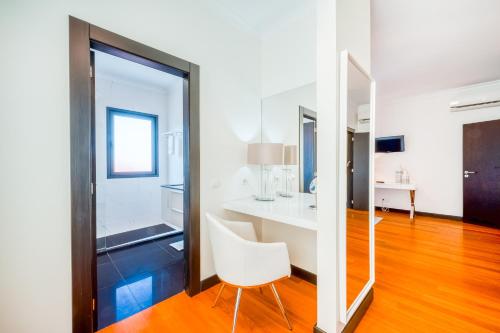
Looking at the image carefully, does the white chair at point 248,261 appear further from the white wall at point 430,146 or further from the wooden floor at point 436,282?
the white wall at point 430,146

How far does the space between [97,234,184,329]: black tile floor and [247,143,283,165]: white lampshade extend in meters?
1.54

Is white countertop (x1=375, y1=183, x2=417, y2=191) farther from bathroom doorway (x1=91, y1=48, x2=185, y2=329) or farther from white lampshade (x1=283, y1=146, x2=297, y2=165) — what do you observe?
bathroom doorway (x1=91, y1=48, x2=185, y2=329)

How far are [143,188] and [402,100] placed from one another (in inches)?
245

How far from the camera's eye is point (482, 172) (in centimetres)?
405

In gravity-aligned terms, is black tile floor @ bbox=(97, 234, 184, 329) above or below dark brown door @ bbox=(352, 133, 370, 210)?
below

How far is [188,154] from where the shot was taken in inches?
74.5

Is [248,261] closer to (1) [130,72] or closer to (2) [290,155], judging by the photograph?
(2) [290,155]

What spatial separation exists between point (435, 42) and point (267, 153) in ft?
9.02

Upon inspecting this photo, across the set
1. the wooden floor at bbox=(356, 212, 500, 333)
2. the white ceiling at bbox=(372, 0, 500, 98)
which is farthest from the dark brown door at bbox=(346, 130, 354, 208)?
the white ceiling at bbox=(372, 0, 500, 98)

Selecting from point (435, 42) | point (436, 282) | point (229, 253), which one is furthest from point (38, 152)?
point (435, 42)

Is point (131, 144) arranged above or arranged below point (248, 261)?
above

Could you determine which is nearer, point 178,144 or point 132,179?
point 132,179

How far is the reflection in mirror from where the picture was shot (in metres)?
1.51

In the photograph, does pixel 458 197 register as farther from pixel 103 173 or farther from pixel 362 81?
pixel 103 173
